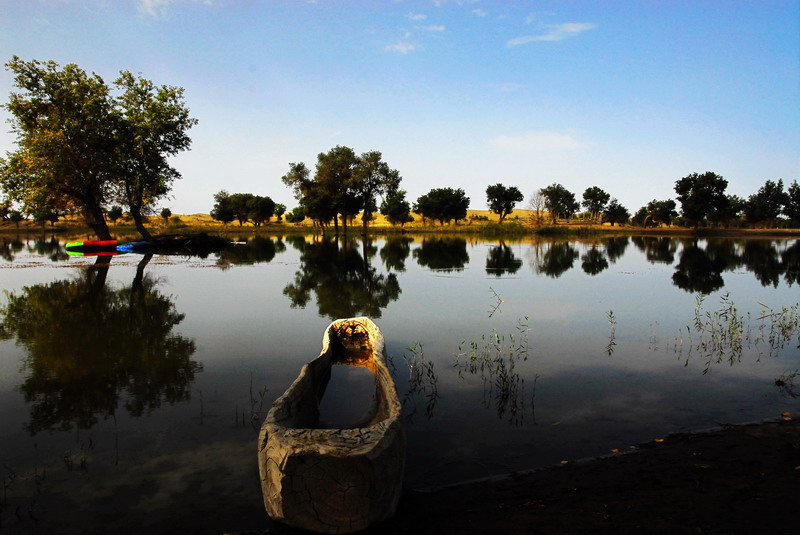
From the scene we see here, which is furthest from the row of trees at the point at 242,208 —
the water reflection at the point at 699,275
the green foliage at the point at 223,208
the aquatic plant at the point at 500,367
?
the aquatic plant at the point at 500,367

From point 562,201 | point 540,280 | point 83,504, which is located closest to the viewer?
point 83,504

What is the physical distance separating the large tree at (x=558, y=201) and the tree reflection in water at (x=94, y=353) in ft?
365

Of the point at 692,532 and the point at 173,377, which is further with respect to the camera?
the point at 173,377

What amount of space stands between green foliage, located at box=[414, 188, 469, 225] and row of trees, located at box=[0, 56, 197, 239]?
7826 centimetres

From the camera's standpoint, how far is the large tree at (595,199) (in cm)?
12938

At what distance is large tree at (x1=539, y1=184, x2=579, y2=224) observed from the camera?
119625 mm

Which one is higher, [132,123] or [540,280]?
[132,123]

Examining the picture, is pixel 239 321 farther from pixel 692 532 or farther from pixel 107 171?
pixel 107 171

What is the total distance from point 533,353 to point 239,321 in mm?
9806

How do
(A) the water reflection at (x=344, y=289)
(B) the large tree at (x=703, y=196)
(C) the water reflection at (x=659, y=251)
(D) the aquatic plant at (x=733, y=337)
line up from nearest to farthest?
1. (D) the aquatic plant at (x=733, y=337)
2. (A) the water reflection at (x=344, y=289)
3. (C) the water reflection at (x=659, y=251)
4. (B) the large tree at (x=703, y=196)

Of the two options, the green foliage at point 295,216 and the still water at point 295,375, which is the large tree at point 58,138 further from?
the green foliage at point 295,216

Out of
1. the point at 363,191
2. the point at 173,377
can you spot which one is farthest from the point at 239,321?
the point at 363,191

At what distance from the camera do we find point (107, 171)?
4097 centimetres

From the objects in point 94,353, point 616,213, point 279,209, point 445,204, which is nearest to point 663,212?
point 616,213
